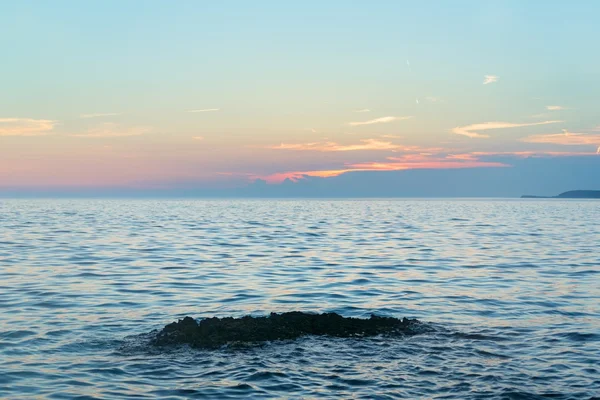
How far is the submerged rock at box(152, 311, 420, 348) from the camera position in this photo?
14.3 meters

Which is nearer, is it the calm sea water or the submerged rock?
the calm sea water

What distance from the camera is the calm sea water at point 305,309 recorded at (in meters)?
11.3

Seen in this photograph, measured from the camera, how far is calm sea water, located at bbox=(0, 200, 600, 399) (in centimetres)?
1126

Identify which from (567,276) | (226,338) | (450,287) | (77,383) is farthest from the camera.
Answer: (567,276)

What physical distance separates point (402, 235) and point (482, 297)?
30.8m

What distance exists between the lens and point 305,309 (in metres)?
19.4

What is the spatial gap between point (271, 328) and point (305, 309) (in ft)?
14.4

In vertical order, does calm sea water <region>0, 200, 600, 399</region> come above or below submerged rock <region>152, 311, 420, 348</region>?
below

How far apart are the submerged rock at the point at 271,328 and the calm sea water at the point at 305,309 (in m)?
0.58

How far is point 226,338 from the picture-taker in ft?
47.0

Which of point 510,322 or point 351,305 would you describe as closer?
point 510,322

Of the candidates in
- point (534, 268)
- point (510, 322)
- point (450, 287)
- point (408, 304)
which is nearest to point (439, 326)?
point (510, 322)

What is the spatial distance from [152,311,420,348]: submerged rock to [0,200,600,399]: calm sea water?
0.58 m

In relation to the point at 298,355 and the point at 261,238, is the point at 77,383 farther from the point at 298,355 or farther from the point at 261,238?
Result: the point at 261,238
